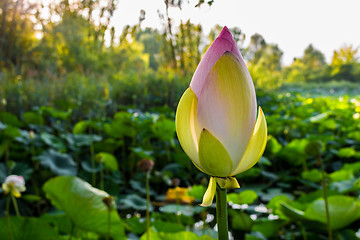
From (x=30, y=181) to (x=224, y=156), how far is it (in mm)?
1456

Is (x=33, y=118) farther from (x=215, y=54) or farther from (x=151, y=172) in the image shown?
(x=215, y=54)

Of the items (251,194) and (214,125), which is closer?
(214,125)

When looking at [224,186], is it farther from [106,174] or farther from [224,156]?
[106,174]

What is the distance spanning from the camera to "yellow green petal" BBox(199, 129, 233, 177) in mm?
190

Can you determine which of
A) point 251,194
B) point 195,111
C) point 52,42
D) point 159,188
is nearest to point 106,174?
point 159,188

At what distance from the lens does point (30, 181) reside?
56.1 inches

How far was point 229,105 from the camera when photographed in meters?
0.19

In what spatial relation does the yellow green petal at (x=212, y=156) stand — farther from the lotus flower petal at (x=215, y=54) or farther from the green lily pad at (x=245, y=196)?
the green lily pad at (x=245, y=196)

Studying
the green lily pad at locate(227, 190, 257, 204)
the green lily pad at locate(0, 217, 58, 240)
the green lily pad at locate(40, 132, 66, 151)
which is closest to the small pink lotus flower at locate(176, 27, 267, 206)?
the green lily pad at locate(0, 217, 58, 240)

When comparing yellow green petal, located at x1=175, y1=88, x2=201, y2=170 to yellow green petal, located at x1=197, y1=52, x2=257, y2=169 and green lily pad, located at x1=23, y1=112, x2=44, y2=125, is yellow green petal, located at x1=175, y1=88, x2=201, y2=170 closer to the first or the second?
yellow green petal, located at x1=197, y1=52, x2=257, y2=169

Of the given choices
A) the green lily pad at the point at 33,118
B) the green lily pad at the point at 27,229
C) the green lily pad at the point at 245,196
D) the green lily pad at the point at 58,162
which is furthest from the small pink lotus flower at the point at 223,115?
the green lily pad at the point at 33,118

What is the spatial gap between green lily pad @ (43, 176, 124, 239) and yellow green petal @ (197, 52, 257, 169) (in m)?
0.46

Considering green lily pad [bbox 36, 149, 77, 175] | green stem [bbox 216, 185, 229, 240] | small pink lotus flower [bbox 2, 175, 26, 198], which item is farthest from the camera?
green lily pad [bbox 36, 149, 77, 175]

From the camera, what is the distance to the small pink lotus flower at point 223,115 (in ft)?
0.63
